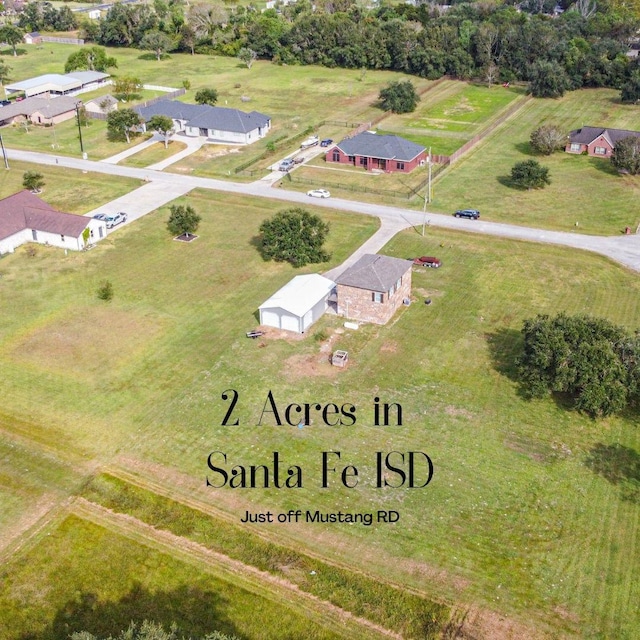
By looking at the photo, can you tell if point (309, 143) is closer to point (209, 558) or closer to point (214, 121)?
point (214, 121)

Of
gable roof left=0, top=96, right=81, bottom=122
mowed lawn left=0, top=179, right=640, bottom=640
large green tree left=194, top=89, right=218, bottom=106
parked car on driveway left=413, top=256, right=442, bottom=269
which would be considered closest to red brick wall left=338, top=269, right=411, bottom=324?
mowed lawn left=0, top=179, right=640, bottom=640

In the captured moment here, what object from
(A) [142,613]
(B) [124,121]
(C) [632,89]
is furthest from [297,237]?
(C) [632,89]

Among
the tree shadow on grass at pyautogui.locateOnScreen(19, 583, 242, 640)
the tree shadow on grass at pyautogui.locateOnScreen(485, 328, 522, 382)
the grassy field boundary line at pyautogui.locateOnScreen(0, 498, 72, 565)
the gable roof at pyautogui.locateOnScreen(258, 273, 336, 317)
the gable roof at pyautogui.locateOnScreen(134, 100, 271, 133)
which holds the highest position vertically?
the gable roof at pyautogui.locateOnScreen(134, 100, 271, 133)

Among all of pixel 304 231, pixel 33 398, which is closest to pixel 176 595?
pixel 33 398

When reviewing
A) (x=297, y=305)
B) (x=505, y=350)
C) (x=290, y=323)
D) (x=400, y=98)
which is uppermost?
(x=400, y=98)

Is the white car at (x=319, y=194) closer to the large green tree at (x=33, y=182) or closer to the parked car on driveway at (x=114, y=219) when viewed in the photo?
the parked car on driveway at (x=114, y=219)

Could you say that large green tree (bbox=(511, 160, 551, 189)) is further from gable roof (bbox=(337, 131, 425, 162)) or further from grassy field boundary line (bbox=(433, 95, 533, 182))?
gable roof (bbox=(337, 131, 425, 162))

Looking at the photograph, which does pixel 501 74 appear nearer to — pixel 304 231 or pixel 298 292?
pixel 304 231
